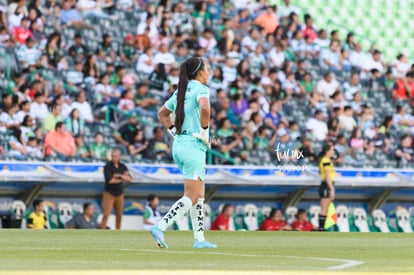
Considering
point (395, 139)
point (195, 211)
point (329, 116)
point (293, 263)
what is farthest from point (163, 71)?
point (293, 263)

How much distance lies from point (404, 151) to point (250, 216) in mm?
4410

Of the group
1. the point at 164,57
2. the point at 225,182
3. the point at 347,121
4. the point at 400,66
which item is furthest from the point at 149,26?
the point at 400,66

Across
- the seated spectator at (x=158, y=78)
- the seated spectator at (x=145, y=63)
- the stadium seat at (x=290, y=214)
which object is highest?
the seated spectator at (x=145, y=63)

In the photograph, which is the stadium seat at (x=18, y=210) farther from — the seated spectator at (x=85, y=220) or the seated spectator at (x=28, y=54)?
the seated spectator at (x=28, y=54)

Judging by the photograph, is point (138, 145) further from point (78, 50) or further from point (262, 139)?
point (262, 139)

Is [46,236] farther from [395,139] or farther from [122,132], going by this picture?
[395,139]

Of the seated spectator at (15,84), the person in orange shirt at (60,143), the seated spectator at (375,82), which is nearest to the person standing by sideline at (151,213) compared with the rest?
the person in orange shirt at (60,143)

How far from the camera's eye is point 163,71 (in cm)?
2641

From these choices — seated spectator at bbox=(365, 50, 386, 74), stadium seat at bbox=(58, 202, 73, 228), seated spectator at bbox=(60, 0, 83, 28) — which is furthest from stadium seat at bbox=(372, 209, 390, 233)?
seated spectator at bbox=(60, 0, 83, 28)

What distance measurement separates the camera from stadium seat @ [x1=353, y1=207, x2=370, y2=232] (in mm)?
27531

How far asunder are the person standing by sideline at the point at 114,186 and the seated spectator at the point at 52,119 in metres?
1.30

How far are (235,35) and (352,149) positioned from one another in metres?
4.01

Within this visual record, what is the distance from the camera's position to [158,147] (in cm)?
2494

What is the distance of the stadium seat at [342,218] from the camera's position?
27.1 m
